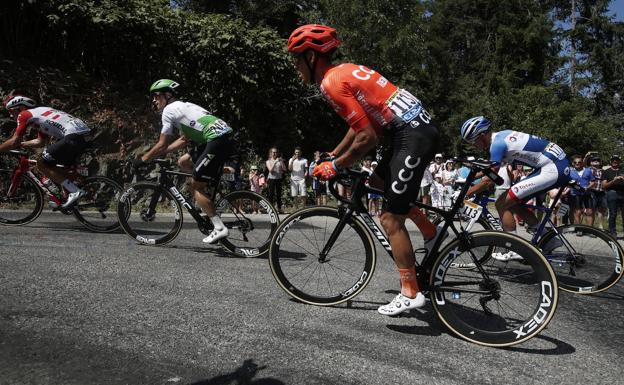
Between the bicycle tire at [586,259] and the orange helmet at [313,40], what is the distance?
362 centimetres

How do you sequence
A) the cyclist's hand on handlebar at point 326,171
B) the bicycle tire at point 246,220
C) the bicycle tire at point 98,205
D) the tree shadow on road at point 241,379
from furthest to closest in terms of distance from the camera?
the bicycle tire at point 98,205, the bicycle tire at point 246,220, the cyclist's hand on handlebar at point 326,171, the tree shadow on road at point 241,379

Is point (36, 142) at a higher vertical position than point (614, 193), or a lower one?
lower

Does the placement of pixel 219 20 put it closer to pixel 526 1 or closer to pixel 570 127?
pixel 570 127

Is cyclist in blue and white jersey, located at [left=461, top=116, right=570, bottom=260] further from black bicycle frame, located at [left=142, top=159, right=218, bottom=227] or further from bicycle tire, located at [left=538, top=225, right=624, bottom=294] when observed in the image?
black bicycle frame, located at [left=142, top=159, right=218, bottom=227]

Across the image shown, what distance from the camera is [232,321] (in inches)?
145

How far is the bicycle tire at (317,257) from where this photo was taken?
4094 mm

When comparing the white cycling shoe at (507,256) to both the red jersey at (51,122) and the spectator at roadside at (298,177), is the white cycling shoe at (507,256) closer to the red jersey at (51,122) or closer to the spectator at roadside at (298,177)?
the red jersey at (51,122)

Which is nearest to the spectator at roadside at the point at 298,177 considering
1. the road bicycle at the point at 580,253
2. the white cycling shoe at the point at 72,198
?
the white cycling shoe at the point at 72,198

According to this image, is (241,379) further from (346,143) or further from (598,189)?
(598,189)

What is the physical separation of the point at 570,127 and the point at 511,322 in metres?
27.3

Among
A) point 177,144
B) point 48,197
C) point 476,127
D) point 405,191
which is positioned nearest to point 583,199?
point 476,127

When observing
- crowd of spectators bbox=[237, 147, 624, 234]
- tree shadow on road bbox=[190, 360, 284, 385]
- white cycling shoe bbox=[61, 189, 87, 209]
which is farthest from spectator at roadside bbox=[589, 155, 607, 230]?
white cycling shoe bbox=[61, 189, 87, 209]

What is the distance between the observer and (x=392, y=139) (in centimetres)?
383

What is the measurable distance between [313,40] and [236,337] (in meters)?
2.43
